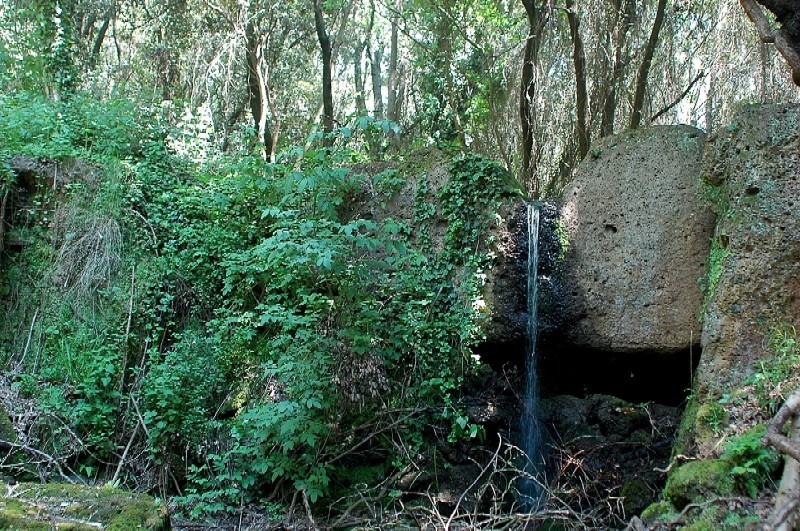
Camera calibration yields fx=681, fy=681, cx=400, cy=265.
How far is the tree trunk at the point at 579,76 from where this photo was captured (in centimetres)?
921

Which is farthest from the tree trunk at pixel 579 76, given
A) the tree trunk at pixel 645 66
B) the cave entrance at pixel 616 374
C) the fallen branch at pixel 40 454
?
the fallen branch at pixel 40 454

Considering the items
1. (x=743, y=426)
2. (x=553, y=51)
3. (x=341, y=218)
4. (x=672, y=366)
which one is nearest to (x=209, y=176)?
(x=341, y=218)

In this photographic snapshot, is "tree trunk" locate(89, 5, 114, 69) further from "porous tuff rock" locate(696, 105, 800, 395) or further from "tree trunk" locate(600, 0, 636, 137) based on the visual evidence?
"porous tuff rock" locate(696, 105, 800, 395)

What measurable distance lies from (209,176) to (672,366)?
6030mm

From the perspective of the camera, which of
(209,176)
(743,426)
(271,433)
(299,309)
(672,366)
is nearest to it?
(743,426)

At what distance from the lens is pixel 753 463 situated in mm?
4270

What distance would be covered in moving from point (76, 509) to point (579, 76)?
26.4 ft

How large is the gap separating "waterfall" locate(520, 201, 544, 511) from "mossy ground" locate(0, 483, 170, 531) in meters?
4.15

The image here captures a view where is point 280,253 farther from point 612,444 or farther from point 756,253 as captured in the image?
point 756,253

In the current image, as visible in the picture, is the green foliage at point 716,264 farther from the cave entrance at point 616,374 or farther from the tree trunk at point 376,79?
the tree trunk at point 376,79

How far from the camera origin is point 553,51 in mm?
9992

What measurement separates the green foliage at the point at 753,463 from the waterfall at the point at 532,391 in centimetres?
258

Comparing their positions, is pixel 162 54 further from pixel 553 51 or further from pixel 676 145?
pixel 676 145

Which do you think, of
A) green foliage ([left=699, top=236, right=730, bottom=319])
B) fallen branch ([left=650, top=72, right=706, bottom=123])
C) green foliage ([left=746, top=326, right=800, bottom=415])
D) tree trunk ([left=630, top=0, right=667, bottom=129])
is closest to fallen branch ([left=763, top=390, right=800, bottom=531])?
green foliage ([left=746, top=326, right=800, bottom=415])
